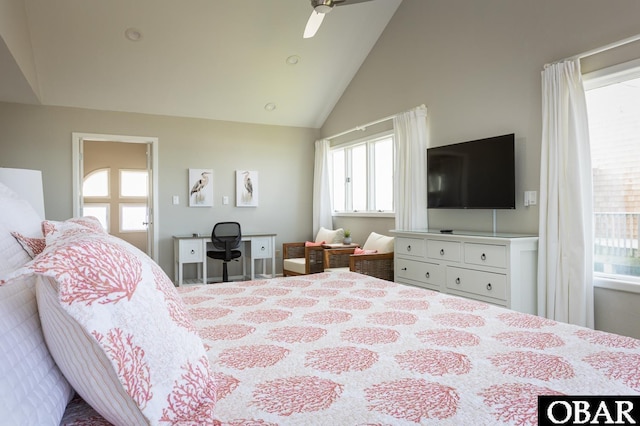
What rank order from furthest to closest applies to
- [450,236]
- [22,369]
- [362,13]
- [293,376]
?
[362,13] → [450,236] → [293,376] → [22,369]

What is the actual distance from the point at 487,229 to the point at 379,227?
1.87 m

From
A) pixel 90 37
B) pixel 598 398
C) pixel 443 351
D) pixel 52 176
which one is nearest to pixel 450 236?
pixel 443 351

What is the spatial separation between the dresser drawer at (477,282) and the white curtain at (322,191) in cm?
327

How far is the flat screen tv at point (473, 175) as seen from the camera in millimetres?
3607

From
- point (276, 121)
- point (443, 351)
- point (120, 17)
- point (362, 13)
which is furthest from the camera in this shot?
point (276, 121)

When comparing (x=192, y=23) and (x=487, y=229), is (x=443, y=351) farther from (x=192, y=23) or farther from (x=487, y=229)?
(x=192, y=23)

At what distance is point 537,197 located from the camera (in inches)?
137

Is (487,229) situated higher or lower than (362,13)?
lower

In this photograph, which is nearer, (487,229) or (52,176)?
(487,229)

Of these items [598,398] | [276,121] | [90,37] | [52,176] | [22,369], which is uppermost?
[90,37]

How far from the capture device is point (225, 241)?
5777mm

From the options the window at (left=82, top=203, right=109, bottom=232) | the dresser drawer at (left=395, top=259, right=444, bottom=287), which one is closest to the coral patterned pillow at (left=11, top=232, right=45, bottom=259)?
the dresser drawer at (left=395, top=259, right=444, bottom=287)

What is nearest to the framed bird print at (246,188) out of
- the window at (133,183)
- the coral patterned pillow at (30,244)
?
the window at (133,183)

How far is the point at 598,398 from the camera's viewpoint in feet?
3.23
